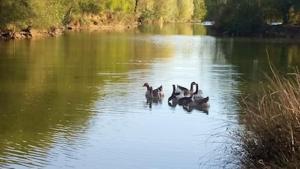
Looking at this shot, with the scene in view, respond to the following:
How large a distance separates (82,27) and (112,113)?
59.4 m

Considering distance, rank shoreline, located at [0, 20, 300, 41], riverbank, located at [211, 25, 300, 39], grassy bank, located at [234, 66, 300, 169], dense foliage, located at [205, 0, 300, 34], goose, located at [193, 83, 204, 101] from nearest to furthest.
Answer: grassy bank, located at [234, 66, 300, 169], goose, located at [193, 83, 204, 101], shoreline, located at [0, 20, 300, 41], riverbank, located at [211, 25, 300, 39], dense foliage, located at [205, 0, 300, 34]

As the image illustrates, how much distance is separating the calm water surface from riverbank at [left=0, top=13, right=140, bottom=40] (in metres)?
15.4

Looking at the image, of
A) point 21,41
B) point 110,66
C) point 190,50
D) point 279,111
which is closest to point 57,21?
point 21,41

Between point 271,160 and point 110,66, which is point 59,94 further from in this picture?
point 271,160

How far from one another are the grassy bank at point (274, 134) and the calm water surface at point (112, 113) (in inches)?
37.1

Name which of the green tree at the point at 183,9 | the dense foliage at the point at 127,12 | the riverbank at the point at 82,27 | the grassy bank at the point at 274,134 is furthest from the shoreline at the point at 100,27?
the grassy bank at the point at 274,134

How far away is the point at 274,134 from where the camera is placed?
9.07 m

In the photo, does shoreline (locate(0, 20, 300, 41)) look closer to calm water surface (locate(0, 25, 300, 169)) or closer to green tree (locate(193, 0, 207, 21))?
calm water surface (locate(0, 25, 300, 169))

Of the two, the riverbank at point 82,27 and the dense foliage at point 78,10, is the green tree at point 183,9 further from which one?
the riverbank at point 82,27

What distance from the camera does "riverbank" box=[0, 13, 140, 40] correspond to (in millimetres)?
50294

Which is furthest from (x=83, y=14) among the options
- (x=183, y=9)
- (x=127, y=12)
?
(x=183, y=9)

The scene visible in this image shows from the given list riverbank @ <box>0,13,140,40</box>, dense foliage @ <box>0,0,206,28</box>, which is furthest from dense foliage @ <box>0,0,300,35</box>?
riverbank @ <box>0,13,140,40</box>

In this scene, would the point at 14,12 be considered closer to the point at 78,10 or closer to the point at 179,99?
the point at 78,10

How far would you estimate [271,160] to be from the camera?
9125mm
